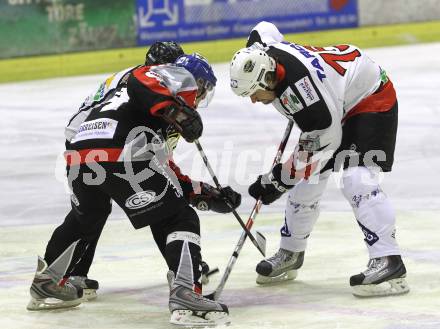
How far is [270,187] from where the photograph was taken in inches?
184

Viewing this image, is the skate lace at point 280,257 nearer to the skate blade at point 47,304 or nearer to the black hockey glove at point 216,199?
the black hockey glove at point 216,199

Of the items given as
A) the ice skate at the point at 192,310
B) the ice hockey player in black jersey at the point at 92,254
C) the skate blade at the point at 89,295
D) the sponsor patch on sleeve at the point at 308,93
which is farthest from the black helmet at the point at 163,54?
the ice skate at the point at 192,310

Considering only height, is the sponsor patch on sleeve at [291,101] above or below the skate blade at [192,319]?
above

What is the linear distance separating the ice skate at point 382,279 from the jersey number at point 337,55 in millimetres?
781

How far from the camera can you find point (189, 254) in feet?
13.6

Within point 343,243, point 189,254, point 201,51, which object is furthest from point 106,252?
point 201,51

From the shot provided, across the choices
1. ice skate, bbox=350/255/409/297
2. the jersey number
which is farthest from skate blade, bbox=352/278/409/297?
the jersey number

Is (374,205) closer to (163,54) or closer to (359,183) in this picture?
(359,183)

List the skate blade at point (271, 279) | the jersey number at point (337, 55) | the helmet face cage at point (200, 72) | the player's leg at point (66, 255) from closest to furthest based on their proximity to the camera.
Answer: the helmet face cage at point (200, 72) < the player's leg at point (66, 255) < the jersey number at point (337, 55) < the skate blade at point (271, 279)

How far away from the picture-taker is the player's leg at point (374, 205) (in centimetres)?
448

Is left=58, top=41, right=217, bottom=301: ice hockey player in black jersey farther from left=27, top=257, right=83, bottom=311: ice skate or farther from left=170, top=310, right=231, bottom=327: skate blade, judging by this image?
left=170, top=310, right=231, bottom=327: skate blade

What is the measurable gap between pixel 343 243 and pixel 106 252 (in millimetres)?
1159

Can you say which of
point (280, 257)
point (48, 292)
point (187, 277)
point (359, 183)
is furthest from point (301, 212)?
point (48, 292)

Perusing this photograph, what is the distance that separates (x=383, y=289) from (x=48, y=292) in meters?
1.32
